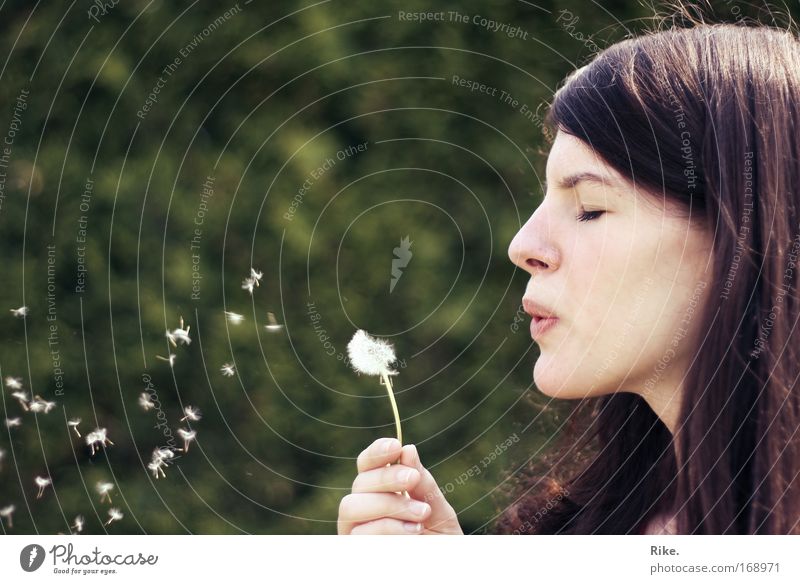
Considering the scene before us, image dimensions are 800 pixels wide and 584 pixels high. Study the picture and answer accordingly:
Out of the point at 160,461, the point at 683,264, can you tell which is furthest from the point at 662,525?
the point at 160,461

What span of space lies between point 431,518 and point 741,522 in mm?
363

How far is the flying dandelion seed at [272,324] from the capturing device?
63.1 inches

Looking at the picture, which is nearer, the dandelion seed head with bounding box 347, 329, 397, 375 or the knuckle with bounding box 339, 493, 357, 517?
the knuckle with bounding box 339, 493, 357, 517

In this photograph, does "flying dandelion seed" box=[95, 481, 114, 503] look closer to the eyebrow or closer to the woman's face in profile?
the woman's face in profile

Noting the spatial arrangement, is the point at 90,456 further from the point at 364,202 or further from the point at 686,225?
the point at 686,225

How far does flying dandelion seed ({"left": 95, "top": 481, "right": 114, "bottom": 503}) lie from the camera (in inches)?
62.9

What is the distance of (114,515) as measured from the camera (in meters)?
1.60

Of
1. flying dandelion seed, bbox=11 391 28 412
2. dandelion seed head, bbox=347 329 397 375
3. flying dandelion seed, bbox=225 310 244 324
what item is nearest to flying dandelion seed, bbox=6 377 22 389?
flying dandelion seed, bbox=11 391 28 412

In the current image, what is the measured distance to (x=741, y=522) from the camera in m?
1.19

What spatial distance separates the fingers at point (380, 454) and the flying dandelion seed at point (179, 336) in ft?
1.91

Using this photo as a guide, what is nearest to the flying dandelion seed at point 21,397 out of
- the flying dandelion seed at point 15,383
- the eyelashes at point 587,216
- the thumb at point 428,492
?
the flying dandelion seed at point 15,383

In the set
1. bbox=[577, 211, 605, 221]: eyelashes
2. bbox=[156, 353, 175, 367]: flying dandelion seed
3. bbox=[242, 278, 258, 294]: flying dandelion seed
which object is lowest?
bbox=[577, 211, 605, 221]: eyelashes

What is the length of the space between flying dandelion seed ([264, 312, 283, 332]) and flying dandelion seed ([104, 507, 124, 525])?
37cm
